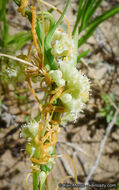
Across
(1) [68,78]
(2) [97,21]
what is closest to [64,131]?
(2) [97,21]

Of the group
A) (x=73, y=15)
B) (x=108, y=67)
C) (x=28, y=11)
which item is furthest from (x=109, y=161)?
(x=73, y=15)

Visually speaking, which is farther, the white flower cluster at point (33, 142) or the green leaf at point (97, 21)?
the green leaf at point (97, 21)

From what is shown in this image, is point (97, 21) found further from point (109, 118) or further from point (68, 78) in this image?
point (109, 118)

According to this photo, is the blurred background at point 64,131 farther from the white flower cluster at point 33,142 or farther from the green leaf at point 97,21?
the white flower cluster at point 33,142

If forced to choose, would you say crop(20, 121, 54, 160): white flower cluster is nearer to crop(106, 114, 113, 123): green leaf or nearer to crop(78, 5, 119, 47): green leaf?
crop(78, 5, 119, 47): green leaf

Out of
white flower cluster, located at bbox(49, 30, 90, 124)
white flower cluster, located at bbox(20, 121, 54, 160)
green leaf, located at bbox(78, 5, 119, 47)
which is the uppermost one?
green leaf, located at bbox(78, 5, 119, 47)

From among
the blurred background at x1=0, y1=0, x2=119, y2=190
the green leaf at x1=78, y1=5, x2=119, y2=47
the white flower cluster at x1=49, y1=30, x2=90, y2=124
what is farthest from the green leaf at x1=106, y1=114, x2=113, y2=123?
the white flower cluster at x1=49, y1=30, x2=90, y2=124

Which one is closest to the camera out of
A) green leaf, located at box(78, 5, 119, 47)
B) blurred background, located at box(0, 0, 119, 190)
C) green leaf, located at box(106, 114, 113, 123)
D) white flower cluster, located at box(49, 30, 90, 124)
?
white flower cluster, located at box(49, 30, 90, 124)

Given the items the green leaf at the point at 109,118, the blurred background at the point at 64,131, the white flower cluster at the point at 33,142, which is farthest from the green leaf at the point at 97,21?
the green leaf at the point at 109,118
